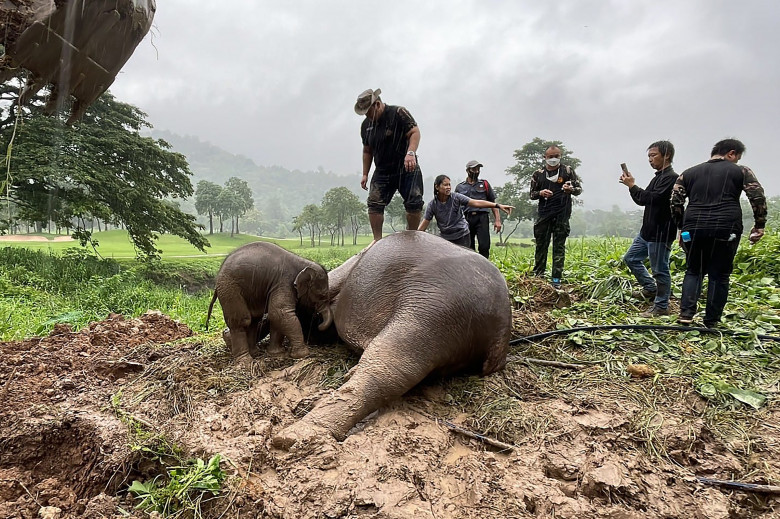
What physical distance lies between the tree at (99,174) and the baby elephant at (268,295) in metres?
12.8

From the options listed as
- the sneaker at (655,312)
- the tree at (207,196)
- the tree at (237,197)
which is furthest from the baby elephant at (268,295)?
the tree at (237,197)

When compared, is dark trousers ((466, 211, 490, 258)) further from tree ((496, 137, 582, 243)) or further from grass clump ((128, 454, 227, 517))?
tree ((496, 137, 582, 243))

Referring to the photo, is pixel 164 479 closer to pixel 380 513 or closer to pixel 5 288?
pixel 380 513

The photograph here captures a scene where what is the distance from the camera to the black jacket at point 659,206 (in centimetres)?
477

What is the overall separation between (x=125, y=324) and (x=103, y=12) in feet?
10.6

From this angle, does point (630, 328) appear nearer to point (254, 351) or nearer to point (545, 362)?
point (545, 362)

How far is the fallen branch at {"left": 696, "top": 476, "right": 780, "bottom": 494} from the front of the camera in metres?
1.98

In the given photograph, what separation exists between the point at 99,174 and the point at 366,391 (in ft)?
50.2

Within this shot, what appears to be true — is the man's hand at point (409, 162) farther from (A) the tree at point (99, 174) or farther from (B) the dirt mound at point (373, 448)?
(A) the tree at point (99, 174)

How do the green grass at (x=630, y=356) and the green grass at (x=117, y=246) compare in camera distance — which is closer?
the green grass at (x=630, y=356)

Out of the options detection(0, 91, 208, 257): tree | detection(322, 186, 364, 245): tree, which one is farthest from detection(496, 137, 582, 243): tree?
detection(0, 91, 208, 257): tree

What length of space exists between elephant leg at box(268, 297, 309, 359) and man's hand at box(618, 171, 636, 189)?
4260 millimetres

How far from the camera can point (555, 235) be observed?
5.99 meters

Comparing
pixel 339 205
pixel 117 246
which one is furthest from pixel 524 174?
pixel 117 246
